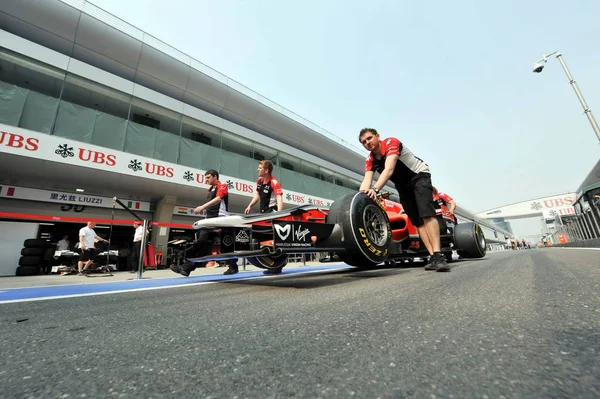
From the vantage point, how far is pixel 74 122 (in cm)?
811

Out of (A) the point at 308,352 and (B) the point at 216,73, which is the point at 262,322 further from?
(B) the point at 216,73

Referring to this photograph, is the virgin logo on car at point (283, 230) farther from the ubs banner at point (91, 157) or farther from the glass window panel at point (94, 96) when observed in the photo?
the glass window panel at point (94, 96)

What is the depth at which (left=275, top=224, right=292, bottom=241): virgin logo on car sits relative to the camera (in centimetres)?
190

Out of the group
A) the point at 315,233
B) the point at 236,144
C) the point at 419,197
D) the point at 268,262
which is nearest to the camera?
the point at 315,233

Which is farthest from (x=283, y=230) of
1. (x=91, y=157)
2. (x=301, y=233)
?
(x=91, y=157)

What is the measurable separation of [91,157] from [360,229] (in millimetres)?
9367

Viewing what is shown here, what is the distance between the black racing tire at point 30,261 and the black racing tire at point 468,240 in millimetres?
11571

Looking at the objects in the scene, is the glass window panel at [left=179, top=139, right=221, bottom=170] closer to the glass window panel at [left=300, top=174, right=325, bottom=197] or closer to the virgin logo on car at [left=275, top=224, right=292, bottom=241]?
the glass window panel at [left=300, top=174, right=325, bottom=197]

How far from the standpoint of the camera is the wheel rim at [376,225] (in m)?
2.68

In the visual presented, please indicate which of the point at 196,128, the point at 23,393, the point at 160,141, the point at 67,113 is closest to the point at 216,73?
the point at 196,128

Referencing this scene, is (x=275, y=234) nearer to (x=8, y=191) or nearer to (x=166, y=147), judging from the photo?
(x=166, y=147)

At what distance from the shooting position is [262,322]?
999mm

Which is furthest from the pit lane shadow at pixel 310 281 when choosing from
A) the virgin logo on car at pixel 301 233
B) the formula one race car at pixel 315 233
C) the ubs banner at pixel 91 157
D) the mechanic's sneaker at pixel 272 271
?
the ubs banner at pixel 91 157

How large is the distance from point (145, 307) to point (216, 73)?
14.2 meters
